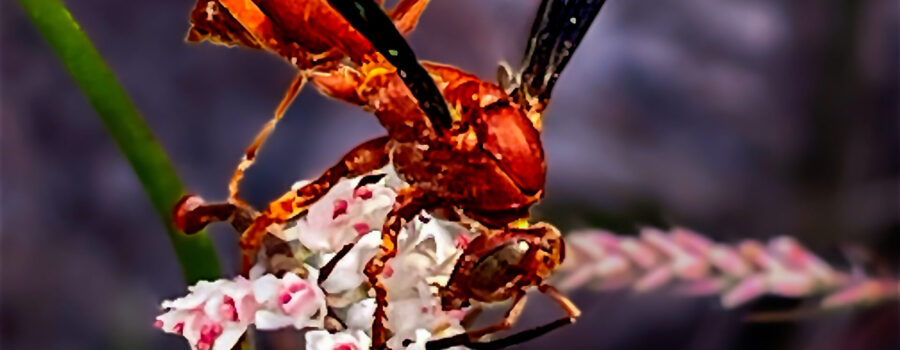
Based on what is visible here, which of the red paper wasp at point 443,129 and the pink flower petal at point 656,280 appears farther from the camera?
the pink flower petal at point 656,280

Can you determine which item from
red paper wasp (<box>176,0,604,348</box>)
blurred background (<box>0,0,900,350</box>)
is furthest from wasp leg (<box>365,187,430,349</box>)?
blurred background (<box>0,0,900,350</box>)

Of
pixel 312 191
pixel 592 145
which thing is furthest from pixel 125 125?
pixel 592 145

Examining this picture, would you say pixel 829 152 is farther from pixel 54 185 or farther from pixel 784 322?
pixel 54 185

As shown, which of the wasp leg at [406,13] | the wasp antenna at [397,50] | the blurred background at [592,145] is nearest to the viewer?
the wasp antenna at [397,50]

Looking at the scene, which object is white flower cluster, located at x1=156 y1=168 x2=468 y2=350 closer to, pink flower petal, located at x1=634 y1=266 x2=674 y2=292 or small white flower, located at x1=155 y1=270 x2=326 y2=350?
small white flower, located at x1=155 y1=270 x2=326 y2=350

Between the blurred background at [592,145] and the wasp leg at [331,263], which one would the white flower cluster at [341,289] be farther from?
the blurred background at [592,145]

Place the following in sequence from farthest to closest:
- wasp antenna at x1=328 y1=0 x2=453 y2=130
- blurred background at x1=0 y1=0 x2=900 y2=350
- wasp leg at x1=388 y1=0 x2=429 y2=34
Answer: blurred background at x1=0 y1=0 x2=900 y2=350 < wasp leg at x1=388 y1=0 x2=429 y2=34 < wasp antenna at x1=328 y1=0 x2=453 y2=130

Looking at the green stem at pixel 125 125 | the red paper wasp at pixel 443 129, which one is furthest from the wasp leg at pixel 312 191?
the green stem at pixel 125 125
